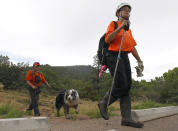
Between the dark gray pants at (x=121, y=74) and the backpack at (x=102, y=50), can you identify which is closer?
the dark gray pants at (x=121, y=74)

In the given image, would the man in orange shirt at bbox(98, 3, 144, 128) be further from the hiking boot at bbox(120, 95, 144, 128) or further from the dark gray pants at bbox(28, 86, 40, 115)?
the dark gray pants at bbox(28, 86, 40, 115)

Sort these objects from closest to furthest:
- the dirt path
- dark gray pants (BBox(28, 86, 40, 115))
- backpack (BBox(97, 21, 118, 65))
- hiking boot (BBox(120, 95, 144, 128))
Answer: the dirt path → hiking boot (BBox(120, 95, 144, 128)) → backpack (BBox(97, 21, 118, 65)) → dark gray pants (BBox(28, 86, 40, 115))

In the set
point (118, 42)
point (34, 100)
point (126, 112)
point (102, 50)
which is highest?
point (118, 42)

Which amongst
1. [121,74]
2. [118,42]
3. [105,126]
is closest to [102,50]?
[118,42]

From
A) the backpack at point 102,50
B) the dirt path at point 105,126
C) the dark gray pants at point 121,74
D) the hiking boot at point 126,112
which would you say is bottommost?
the dirt path at point 105,126

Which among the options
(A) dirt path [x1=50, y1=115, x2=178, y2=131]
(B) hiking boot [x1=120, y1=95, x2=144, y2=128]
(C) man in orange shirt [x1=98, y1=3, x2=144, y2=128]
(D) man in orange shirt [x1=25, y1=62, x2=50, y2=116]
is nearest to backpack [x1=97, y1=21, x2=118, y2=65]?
(C) man in orange shirt [x1=98, y1=3, x2=144, y2=128]

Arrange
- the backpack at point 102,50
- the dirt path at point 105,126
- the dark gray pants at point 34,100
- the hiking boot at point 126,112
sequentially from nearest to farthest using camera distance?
1. the dirt path at point 105,126
2. the hiking boot at point 126,112
3. the backpack at point 102,50
4. the dark gray pants at point 34,100

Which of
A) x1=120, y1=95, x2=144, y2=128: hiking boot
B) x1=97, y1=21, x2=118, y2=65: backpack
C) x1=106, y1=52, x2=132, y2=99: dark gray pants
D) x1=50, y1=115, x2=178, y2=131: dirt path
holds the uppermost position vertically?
x1=97, y1=21, x2=118, y2=65: backpack

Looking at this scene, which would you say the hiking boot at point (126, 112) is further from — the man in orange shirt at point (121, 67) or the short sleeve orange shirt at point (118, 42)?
the short sleeve orange shirt at point (118, 42)

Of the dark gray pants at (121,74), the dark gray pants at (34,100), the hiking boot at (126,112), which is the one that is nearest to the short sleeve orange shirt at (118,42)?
the dark gray pants at (121,74)

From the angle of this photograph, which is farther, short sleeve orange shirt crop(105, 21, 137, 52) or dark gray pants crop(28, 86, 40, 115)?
dark gray pants crop(28, 86, 40, 115)

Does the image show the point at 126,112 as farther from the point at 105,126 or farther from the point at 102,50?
the point at 102,50

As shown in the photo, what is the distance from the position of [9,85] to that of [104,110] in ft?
68.7

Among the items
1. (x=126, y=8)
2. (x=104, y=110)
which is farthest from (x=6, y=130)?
(x=126, y=8)
